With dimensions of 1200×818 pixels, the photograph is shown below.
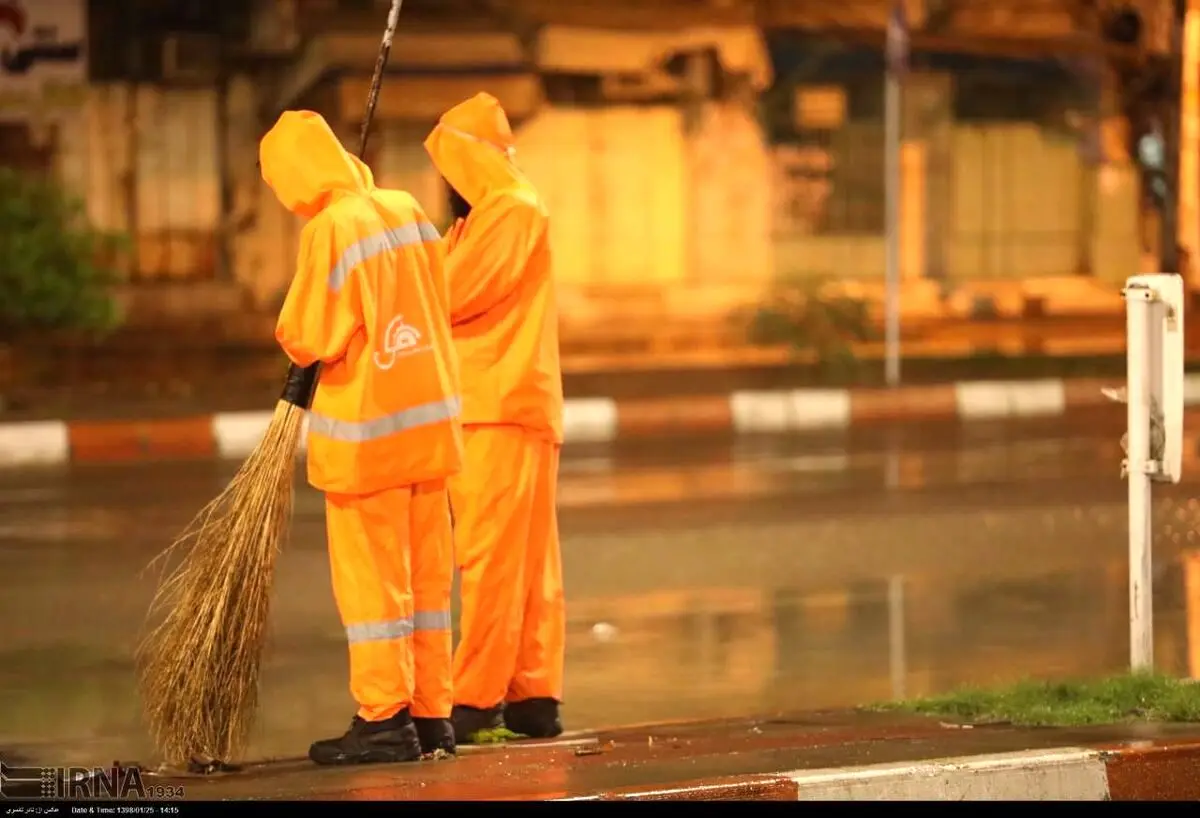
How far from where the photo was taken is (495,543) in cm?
615

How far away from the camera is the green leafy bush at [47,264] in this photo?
1498 cm

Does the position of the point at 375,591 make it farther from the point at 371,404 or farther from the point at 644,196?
the point at 644,196

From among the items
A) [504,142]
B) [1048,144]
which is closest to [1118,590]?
→ [504,142]

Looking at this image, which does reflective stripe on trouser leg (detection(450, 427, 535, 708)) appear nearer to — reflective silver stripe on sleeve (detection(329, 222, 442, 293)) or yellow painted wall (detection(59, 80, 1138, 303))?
reflective silver stripe on sleeve (detection(329, 222, 442, 293))

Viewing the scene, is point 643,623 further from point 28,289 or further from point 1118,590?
point 28,289

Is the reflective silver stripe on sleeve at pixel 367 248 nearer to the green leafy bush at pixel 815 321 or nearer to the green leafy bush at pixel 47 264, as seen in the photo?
the green leafy bush at pixel 47 264

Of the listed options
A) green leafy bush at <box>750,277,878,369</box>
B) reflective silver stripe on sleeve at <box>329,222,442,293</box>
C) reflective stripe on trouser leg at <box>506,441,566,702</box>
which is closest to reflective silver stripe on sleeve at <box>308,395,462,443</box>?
reflective silver stripe on sleeve at <box>329,222,442,293</box>

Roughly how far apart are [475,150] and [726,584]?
3323mm

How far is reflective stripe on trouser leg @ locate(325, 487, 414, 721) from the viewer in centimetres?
558

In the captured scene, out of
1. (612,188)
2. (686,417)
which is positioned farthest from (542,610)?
(612,188)

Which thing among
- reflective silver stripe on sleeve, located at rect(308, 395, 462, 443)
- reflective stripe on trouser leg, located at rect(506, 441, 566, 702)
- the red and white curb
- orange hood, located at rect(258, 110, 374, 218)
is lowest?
reflective stripe on trouser leg, located at rect(506, 441, 566, 702)

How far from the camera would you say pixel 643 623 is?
8.38 metres

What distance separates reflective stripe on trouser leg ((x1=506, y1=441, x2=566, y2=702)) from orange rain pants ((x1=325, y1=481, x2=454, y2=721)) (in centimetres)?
56

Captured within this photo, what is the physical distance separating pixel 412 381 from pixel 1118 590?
4219 mm
